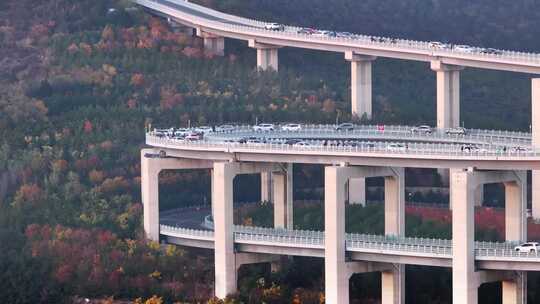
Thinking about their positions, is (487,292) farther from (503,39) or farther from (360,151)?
(503,39)

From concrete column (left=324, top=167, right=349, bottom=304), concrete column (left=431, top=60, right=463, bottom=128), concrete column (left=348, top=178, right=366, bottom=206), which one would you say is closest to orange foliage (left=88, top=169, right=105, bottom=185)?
concrete column (left=348, top=178, right=366, bottom=206)

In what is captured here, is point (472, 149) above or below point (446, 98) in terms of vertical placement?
below

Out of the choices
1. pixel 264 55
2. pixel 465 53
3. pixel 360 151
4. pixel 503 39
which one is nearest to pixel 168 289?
pixel 360 151

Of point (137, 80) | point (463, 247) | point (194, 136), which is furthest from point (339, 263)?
point (137, 80)

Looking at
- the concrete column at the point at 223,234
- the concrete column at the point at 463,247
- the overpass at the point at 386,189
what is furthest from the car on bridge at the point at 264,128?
the concrete column at the point at 463,247

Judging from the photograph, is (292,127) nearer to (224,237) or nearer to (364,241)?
(224,237)

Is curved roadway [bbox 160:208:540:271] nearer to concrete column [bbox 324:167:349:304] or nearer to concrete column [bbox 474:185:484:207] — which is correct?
concrete column [bbox 324:167:349:304]
